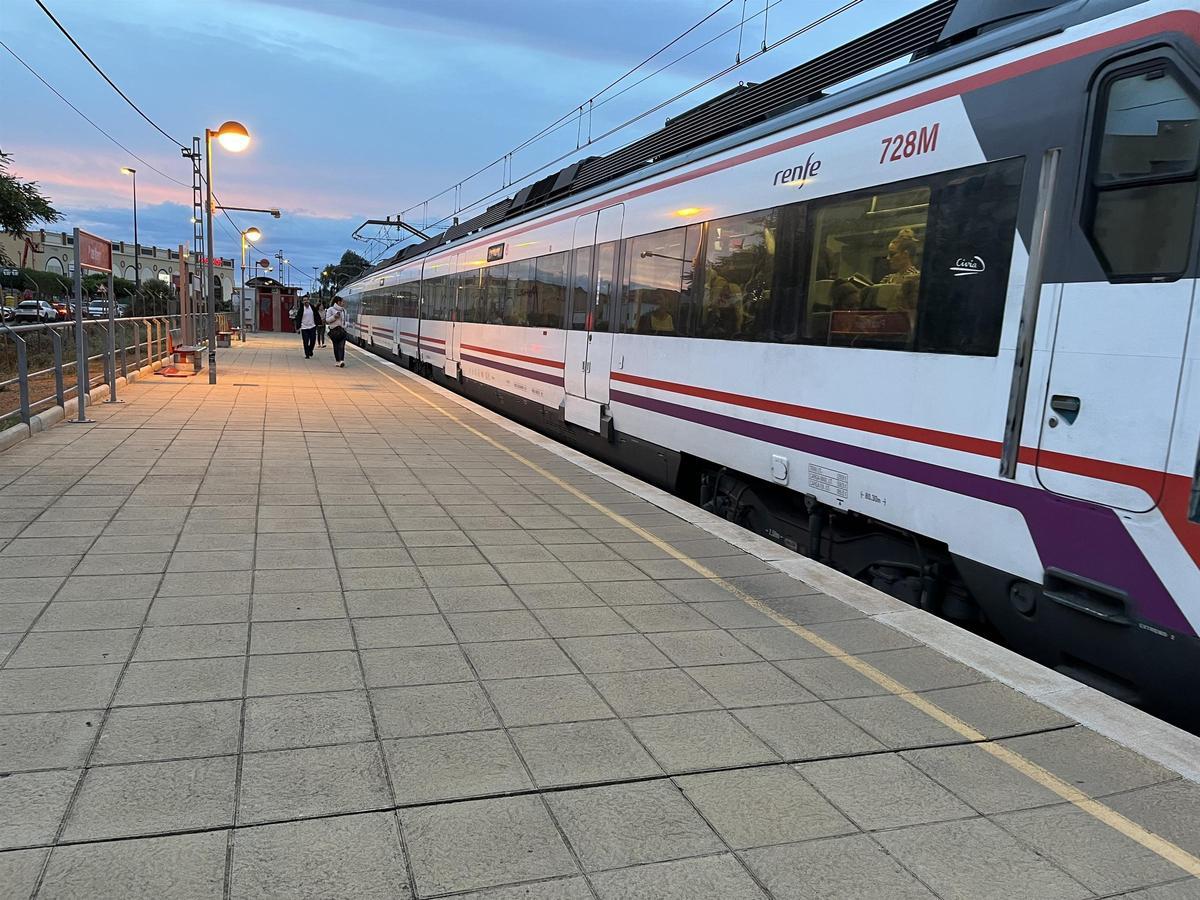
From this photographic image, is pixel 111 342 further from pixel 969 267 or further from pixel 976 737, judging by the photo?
pixel 976 737

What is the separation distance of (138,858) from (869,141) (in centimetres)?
486

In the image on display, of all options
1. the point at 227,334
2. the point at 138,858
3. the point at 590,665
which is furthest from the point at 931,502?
the point at 227,334

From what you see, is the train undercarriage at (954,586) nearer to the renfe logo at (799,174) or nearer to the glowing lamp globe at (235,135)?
the renfe logo at (799,174)

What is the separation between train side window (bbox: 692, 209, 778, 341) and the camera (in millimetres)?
5797

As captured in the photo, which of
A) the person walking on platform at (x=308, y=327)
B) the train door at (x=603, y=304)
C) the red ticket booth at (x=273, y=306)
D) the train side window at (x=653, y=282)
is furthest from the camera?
the red ticket booth at (x=273, y=306)

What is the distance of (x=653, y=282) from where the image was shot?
769 centimetres

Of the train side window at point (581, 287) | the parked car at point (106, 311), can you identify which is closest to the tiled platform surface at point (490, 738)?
the train side window at point (581, 287)

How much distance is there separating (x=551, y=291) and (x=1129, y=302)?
8.08 meters

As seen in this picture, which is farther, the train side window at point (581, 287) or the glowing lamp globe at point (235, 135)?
the glowing lamp globe at point (235, 135)

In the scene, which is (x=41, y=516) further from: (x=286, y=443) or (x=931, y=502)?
(x=931, y=502)

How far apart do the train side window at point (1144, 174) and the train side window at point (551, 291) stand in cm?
722

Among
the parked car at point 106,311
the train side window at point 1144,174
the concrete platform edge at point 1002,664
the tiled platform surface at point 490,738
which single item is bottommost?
the tiled platform surface at point 490,738

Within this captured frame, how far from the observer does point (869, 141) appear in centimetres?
483

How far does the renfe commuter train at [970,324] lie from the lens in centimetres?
322
